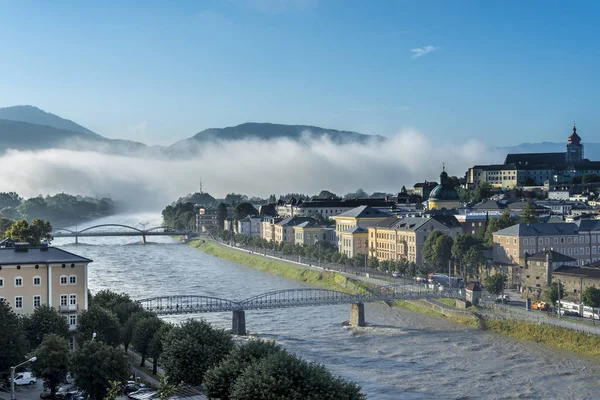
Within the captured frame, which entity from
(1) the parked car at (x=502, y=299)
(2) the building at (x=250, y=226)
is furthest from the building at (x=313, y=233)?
(1) the parked car at (x=502, y=299)

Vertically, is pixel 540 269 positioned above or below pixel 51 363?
above

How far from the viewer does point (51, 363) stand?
1042 inches

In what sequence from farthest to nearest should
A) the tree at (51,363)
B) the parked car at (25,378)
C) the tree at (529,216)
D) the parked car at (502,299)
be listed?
the tree at (529,216) → the parked car at (502,299) → the parked car at (25,378) → the tree at (51,363)

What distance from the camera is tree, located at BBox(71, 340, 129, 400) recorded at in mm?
25875

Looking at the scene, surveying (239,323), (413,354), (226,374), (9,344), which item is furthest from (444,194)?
(226,374)

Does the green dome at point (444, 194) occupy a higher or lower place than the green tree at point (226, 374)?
higher

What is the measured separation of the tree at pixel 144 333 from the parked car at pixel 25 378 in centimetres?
495

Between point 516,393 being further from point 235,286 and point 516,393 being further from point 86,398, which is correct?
point 235,286

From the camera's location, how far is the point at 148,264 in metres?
82.7

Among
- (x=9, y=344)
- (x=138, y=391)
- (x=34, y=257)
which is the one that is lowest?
(x=138, y=391)

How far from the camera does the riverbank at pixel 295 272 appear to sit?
194 feet

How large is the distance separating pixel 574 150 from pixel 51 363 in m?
110

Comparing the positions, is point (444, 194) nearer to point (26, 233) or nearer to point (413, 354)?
point (26, 233)

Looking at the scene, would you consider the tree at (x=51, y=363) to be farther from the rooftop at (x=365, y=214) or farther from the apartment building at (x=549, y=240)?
the rooftop at (x=365, y=214)
